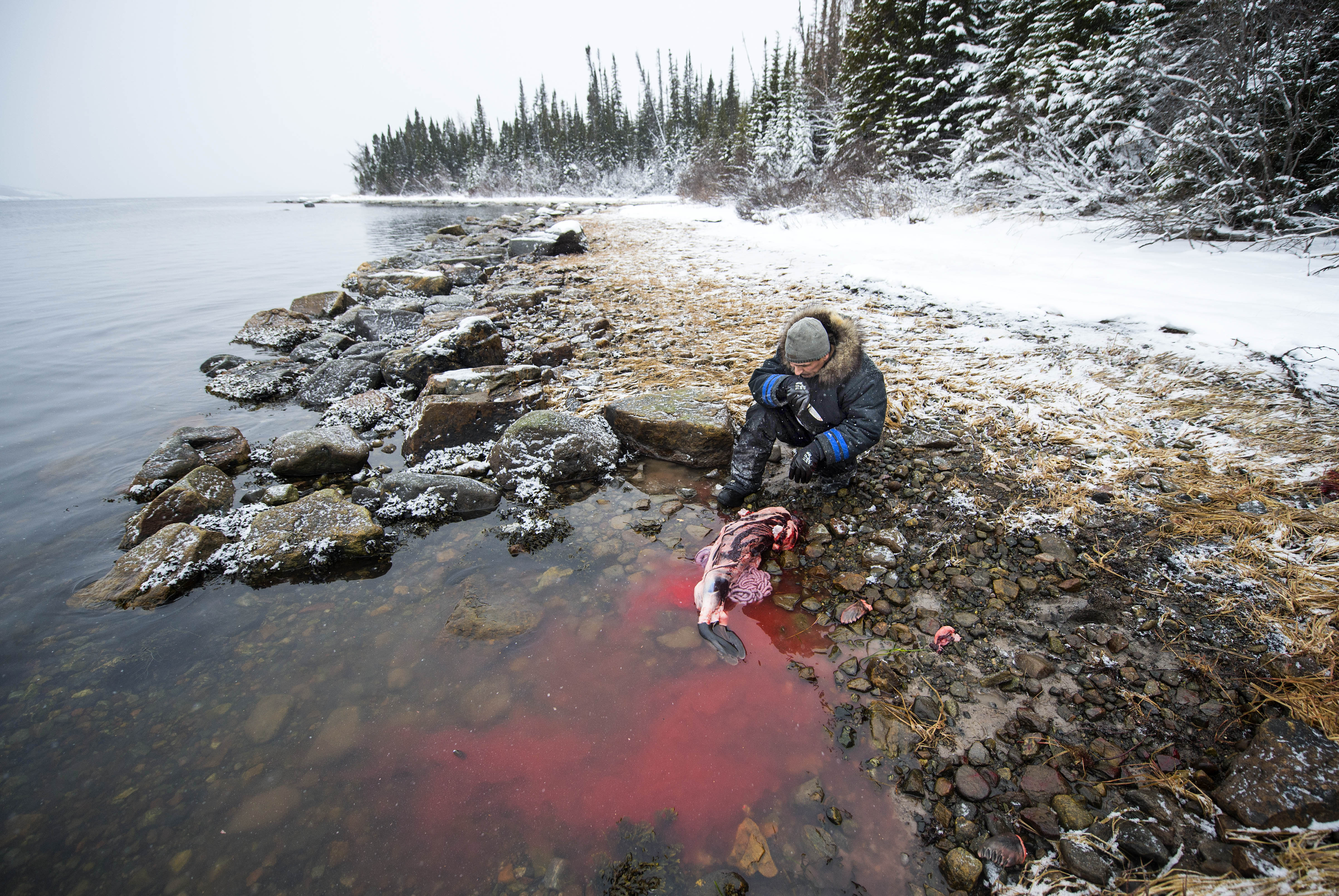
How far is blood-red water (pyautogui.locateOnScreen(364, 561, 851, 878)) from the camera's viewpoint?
2.04 m

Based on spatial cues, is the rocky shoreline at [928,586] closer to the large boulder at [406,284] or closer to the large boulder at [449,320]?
the large boulder at [449,320]

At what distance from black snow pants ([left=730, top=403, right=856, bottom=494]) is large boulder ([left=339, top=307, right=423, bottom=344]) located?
6649 mm

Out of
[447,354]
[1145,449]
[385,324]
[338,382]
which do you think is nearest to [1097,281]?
[1145,449]

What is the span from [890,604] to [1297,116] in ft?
28.3

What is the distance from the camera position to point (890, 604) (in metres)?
2.88

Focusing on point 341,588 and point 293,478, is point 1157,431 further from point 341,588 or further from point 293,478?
point 293,478

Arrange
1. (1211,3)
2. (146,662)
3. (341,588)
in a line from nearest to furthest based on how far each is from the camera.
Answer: (146,662) < (341,588) < (1211,3)

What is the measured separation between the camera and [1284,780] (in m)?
1.74

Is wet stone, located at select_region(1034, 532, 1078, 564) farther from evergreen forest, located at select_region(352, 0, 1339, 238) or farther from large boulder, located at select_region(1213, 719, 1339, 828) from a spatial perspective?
evergreen forest, located at select_region(352, 0, 1339, 238)

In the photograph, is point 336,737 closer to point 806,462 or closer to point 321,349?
point 806,462

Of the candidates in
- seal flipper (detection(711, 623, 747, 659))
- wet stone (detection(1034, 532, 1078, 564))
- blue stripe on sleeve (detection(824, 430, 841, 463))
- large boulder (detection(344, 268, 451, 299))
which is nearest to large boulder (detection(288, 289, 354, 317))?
large boulder (detection(344, 268, 451, 299))

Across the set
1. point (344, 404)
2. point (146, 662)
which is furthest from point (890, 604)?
point (344, 404)

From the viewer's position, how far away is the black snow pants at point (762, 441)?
3805 mm

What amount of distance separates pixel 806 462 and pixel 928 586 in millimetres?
1060
